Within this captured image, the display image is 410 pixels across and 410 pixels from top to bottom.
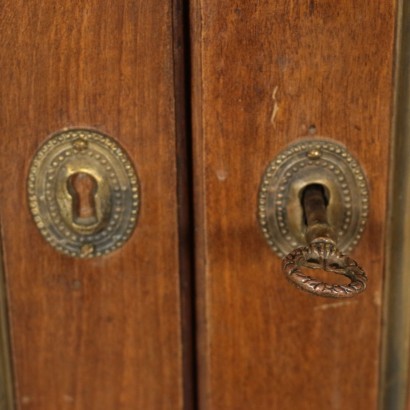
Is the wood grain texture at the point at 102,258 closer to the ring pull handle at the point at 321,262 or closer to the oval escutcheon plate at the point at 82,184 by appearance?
the oval escutcheon plate at the point at 82,184

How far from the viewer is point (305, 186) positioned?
0.66m

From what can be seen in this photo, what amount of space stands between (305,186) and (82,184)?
191mm

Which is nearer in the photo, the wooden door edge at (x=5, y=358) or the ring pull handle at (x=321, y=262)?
the ring pull handle at (x=321, y=262)

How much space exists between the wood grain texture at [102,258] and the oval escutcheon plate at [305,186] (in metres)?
0.09

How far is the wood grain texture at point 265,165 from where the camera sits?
2.07 feet

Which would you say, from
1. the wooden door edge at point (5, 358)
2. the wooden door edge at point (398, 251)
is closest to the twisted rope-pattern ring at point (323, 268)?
the wooden door edge at point (398, 251)

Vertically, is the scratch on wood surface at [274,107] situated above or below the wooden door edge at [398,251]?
above

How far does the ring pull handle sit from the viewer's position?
0.58 metres

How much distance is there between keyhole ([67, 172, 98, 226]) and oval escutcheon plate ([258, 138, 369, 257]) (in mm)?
144

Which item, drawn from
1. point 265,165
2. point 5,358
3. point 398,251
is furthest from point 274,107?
point 5,358

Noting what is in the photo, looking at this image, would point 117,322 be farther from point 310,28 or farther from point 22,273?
point 310,28

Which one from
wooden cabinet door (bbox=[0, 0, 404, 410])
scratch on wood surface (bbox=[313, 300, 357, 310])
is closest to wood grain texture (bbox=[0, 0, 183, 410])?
wooden cabinet door (bbox=[0, 0, 404, 410])

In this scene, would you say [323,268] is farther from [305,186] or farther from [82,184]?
[82,184]

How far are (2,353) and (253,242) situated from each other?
0.25 metres
